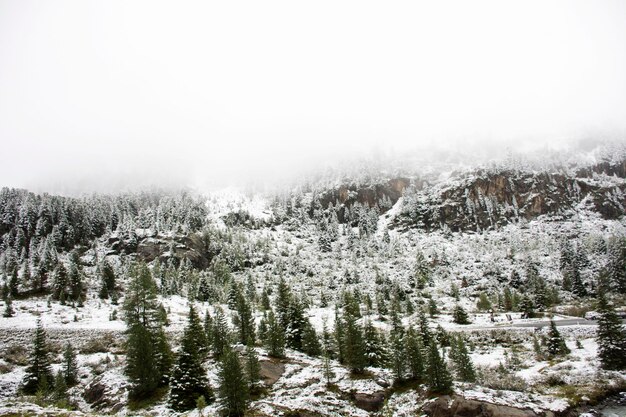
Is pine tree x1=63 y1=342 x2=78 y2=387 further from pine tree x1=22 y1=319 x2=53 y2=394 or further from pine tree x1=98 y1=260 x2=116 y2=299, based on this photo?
pine tree x1=98 y1=260 x2=116 y2=299

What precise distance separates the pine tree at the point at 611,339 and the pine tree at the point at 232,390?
135 ft

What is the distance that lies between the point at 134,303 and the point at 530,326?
74670mm

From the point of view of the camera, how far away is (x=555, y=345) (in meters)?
51.8

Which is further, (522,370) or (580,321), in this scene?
(580,321)

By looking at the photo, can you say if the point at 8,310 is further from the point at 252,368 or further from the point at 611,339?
the point at 611,339

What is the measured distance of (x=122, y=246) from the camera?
175 m

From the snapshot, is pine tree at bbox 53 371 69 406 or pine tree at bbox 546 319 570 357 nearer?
pine tree at bbox 53 371 69 406

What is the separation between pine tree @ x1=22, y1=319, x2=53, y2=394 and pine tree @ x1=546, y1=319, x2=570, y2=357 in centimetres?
6753

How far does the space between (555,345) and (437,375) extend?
3095 cm

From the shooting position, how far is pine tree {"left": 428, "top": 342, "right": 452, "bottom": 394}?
107 feet

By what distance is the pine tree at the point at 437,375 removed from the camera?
107ft

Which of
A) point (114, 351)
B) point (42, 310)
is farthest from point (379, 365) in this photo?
point (42, 310)

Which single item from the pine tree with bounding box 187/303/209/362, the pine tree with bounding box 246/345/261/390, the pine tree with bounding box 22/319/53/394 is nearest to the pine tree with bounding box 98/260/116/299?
the pine tree with bounding box 22/319/53/394

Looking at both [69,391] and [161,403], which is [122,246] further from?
[161,403]
